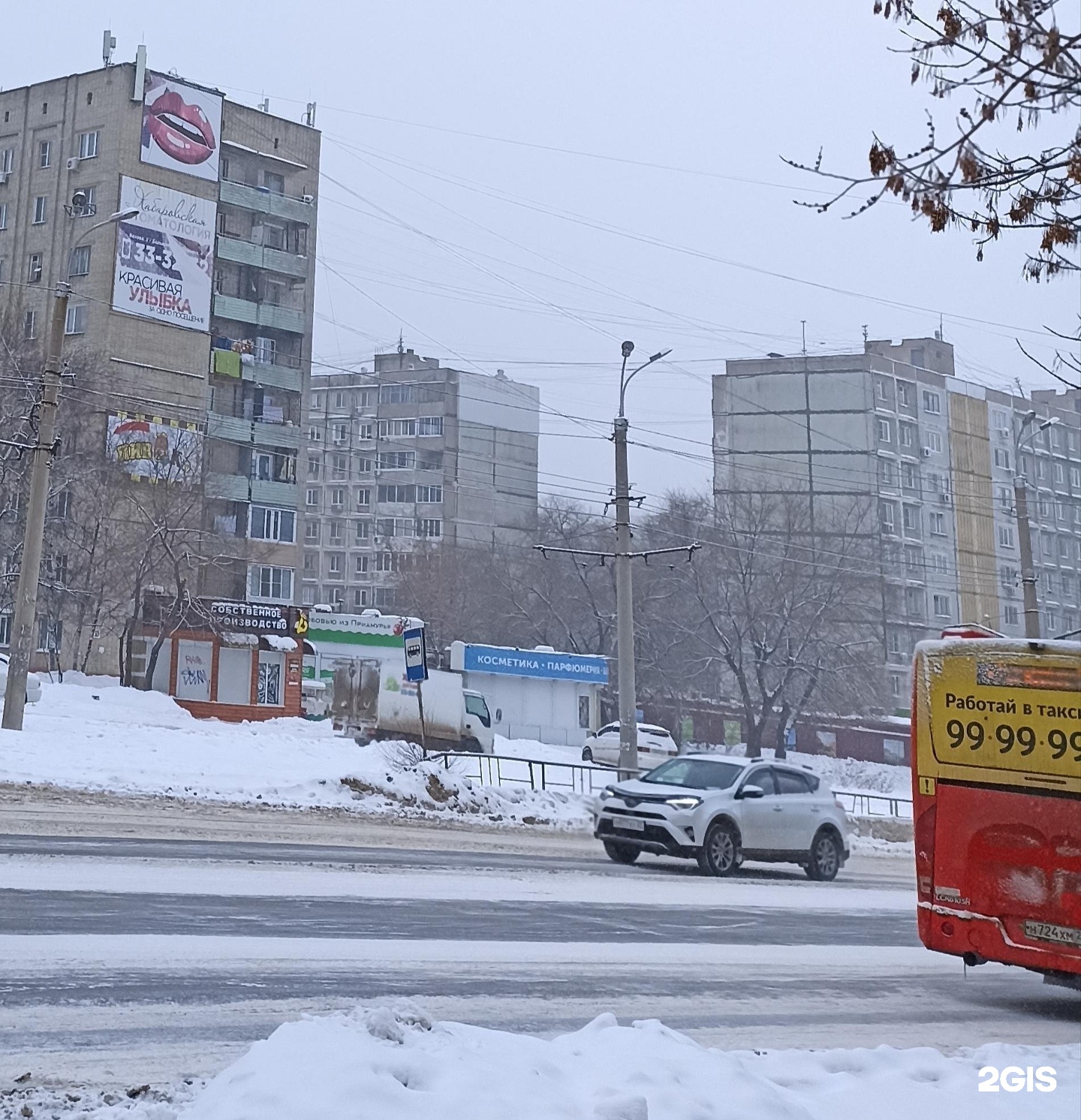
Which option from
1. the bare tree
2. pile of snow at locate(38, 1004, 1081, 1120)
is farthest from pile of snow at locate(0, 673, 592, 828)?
the bare tree

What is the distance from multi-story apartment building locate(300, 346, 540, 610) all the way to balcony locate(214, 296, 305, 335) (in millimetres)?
37712

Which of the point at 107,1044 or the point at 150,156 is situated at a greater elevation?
the point at 150,156

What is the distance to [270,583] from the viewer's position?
67.9 metres

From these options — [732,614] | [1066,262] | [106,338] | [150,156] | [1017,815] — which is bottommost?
[1017,815]

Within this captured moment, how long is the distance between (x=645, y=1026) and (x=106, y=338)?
2435 inches

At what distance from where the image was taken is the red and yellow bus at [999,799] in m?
9.63

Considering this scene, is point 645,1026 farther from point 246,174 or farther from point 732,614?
point 246,174

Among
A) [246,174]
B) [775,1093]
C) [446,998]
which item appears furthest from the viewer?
[246,174]

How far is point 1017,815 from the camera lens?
988cm

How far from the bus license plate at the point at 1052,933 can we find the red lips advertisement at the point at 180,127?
6399 centimetres

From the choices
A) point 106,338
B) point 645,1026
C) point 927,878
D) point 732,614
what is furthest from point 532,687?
point 645,1026

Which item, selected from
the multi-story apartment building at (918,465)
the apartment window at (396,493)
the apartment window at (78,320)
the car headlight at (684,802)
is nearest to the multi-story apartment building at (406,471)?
the apartment window at (396,493)

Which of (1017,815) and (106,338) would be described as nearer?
(1017,815)

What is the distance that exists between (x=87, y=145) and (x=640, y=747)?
41092mm
